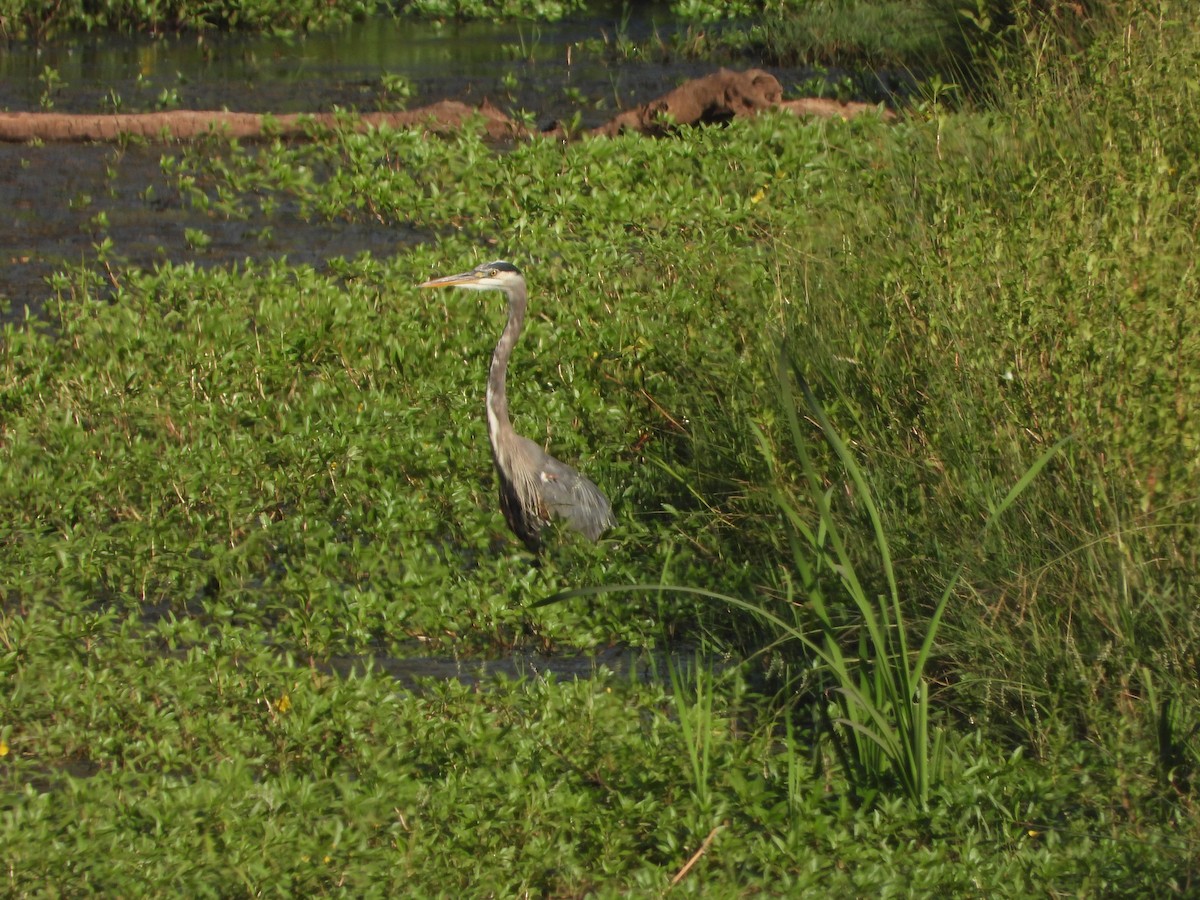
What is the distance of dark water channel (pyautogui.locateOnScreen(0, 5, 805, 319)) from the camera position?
9609 mm

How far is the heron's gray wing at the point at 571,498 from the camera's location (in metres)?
6.12

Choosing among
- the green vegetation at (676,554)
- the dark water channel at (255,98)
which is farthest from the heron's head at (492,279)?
the dark water channel at (255,98)

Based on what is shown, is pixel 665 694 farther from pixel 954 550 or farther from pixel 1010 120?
pixel 1010 120

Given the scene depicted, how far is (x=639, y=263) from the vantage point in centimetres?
866

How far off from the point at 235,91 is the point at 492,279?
8.18 meters

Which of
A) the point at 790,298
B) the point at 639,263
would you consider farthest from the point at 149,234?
the point at 790,298

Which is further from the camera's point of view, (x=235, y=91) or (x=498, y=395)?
(x=235, y=91)

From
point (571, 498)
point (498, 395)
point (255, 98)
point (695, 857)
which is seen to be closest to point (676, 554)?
point (571, 498)

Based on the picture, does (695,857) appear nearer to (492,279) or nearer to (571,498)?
(571,498)

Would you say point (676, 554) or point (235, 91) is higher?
point (235, 91)

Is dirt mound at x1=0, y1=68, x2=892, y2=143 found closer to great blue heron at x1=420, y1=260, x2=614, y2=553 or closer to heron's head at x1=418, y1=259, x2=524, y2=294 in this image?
heron's head at x1=418, y1=259, x2=524, y2=294

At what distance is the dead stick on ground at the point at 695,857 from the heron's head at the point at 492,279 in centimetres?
299

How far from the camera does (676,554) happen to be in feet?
19.3

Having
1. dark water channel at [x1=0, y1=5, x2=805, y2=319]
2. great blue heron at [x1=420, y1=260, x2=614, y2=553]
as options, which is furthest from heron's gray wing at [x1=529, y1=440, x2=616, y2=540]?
dark water channel at [x1=0, y1=5, x2=805, y2=319]
